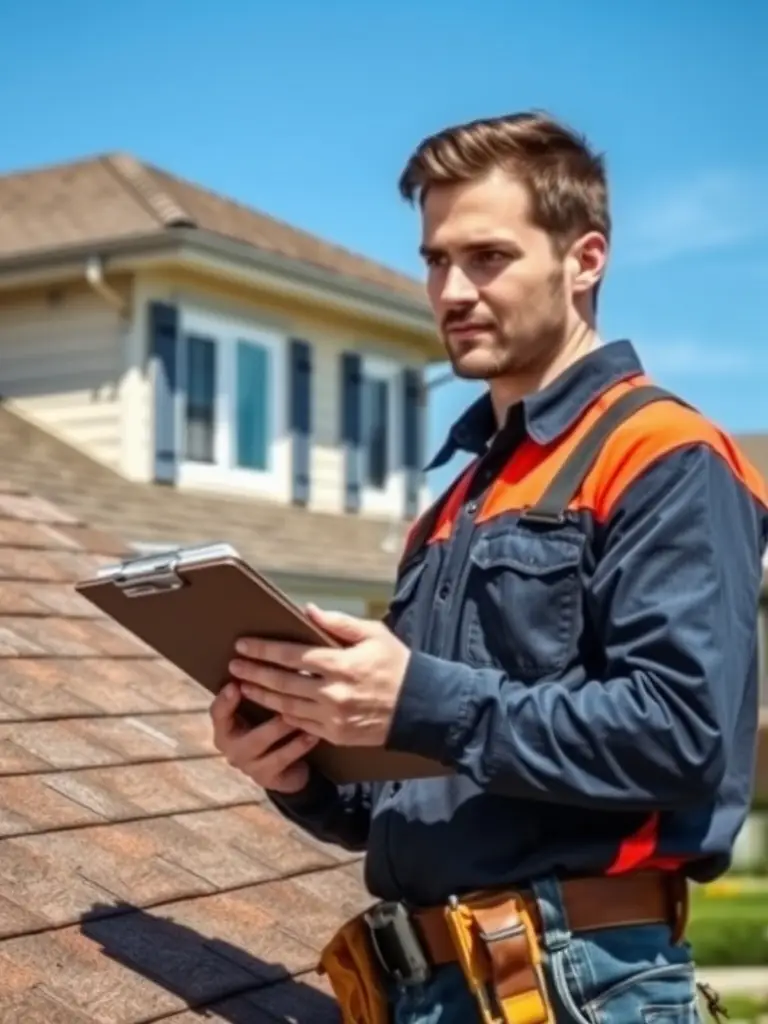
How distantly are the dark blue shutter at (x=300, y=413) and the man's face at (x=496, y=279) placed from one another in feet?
40.4

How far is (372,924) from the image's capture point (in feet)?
7.23

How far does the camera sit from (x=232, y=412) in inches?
547

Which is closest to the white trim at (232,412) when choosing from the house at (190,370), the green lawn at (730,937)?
the house at (190,370)

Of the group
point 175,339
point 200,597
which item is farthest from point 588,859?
point 175,339

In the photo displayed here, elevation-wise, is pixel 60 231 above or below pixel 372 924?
above

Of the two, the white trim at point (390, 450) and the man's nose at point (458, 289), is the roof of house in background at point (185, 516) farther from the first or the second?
the man's nose at point (458, 289)

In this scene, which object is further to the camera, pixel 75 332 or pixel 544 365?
pixel 75 332

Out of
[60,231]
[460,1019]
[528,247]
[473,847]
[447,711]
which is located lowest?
[460,1019]

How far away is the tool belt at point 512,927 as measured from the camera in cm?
196

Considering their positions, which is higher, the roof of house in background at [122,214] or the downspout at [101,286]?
the roof of house in background at [122,214]

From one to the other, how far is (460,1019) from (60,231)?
40.3 ft

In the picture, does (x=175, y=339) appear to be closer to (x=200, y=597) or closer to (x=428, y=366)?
(x=428, y=366)

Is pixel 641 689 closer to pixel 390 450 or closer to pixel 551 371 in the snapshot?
pixel 551 371

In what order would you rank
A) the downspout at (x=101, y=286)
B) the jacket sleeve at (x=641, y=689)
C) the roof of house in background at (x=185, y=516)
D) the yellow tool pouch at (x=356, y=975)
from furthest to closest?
the downspout at (x=101, y=286), the roof of house in background at (x=185, y=516), the yellow tool pouch at (x=356, y=975), the jacket sleeve at (x=641, y=689)
